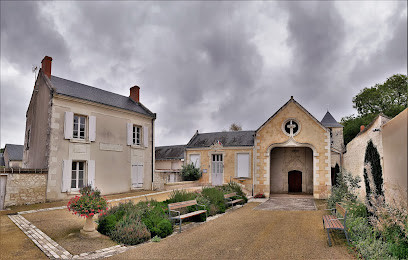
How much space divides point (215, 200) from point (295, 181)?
9.00 m

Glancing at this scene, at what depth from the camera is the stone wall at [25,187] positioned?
9.57 m

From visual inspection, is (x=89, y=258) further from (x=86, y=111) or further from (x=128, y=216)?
(x=86, y=111)

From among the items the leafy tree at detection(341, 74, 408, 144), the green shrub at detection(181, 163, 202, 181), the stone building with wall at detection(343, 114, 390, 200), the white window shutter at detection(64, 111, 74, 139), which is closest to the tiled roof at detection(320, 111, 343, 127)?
the leafy tree at detection(341, 74, 408, 144)

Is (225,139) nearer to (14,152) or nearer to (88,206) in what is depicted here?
(88,206)

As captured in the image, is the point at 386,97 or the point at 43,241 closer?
the point at 43,241

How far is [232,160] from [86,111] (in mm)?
8716

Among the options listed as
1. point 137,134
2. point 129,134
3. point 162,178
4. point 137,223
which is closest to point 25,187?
point 129,134

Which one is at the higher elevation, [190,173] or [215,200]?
[190,173]

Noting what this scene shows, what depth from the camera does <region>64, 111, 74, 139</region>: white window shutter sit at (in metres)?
11.6

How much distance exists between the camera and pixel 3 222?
7227 mm

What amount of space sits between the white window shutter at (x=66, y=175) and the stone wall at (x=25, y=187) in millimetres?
673

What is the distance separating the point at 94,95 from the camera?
544 inches

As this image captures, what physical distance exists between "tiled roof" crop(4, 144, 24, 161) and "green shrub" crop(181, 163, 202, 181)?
19.0 m

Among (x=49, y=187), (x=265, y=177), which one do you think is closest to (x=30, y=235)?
(x=49, y=187)
